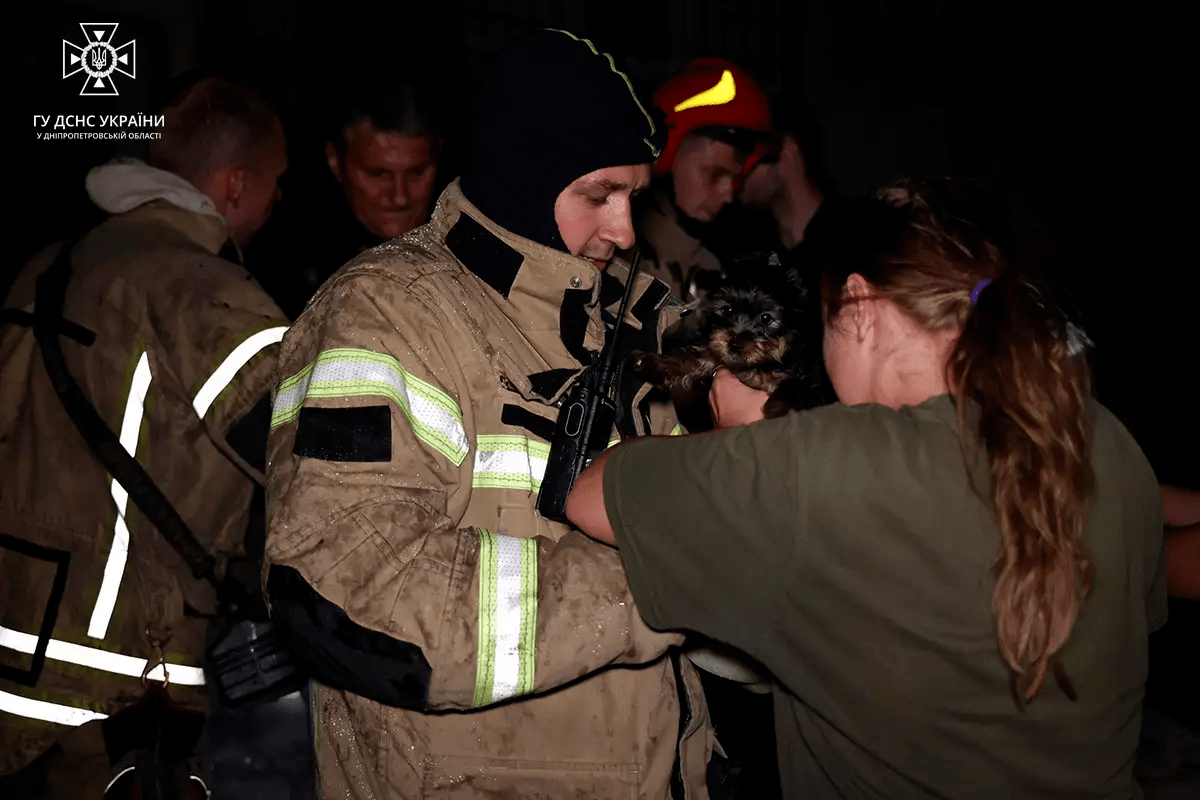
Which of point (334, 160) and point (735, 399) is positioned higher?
point (334, 160)

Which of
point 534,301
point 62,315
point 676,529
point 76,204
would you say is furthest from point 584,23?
point 676,529

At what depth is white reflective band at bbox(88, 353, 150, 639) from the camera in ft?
9.06

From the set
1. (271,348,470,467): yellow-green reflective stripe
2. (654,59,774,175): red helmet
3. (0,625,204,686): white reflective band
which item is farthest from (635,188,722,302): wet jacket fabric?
(271,348,470,467): yellow-green reflective stripe

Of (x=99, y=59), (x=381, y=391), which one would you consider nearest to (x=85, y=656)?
(x=381, y=391)

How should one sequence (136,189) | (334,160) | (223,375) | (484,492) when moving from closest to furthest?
(484,492), (223,375), (136,189), (334,160)

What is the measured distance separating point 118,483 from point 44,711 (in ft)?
1.98

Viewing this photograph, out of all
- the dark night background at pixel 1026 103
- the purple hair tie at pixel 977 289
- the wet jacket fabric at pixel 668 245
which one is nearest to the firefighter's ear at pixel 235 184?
the wet jacket fabric at pixel 668 245

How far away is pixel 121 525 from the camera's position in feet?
9.14

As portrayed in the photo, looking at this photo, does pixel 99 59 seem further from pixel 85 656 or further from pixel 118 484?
pixel 85 656

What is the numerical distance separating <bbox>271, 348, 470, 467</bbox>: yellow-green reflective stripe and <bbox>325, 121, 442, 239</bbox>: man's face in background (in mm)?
2217

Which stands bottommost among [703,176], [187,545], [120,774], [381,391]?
[120,774]

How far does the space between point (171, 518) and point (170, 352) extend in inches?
16.5

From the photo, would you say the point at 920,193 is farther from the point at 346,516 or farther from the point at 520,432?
the point at 346,516

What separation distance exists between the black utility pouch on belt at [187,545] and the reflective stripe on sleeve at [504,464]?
999 mm
